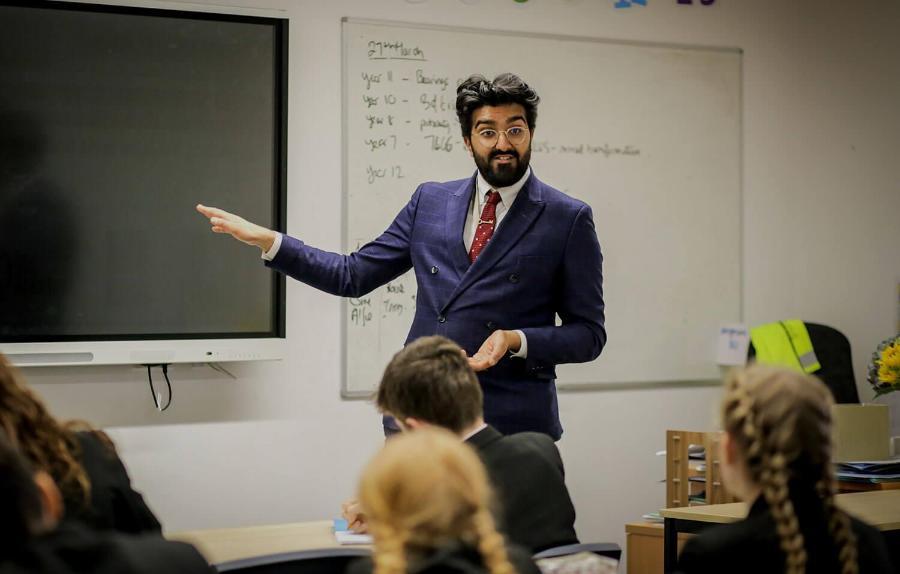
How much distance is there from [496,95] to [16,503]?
1.89m

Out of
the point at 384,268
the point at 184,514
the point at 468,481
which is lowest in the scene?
the point at 184,514

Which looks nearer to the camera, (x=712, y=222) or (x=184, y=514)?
(x=184, y=514)

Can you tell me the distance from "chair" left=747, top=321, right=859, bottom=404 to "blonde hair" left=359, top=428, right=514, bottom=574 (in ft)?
11.4

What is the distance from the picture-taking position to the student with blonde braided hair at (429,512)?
1.38 m

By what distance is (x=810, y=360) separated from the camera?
464 centimetres

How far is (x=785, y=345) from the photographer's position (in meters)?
4.63

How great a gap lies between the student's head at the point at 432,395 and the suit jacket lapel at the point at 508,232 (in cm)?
77

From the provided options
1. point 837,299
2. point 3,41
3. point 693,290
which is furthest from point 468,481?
point 837,299

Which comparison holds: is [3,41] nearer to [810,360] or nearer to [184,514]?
[184,514]

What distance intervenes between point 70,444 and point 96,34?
2.16 meters

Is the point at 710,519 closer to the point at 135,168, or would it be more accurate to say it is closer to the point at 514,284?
the point at 514,284

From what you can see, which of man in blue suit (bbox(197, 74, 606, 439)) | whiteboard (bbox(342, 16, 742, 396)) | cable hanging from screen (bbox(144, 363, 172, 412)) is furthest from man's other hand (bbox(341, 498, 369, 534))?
whiteboard (bbox(342, 16, 742, 396))

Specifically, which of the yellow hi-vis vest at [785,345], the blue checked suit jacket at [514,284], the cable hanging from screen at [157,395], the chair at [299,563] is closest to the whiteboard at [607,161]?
the yellow hi-vis vest at [785,345]

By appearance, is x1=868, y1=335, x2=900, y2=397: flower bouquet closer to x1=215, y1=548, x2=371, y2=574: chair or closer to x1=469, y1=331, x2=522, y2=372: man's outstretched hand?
x1=469, y1=331, x2=522, y2=372: man's outstretched hand
